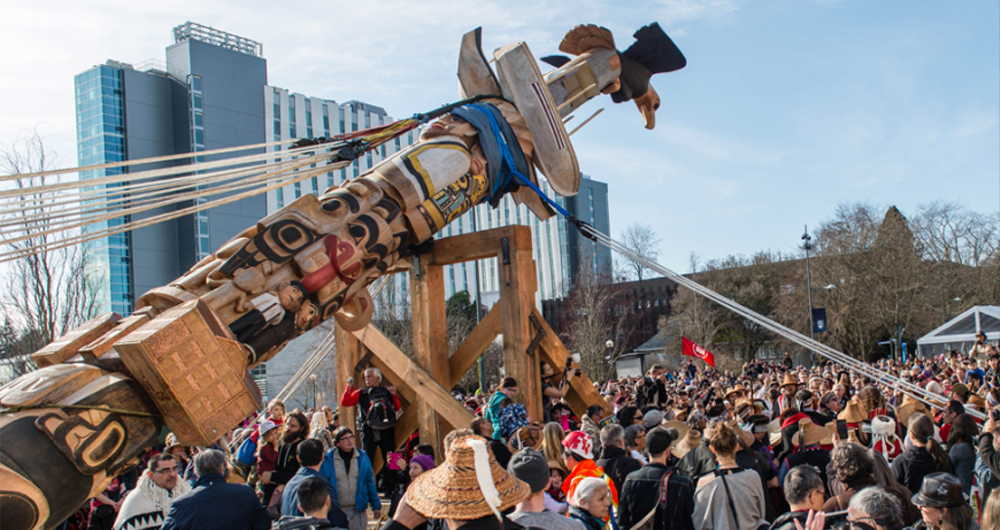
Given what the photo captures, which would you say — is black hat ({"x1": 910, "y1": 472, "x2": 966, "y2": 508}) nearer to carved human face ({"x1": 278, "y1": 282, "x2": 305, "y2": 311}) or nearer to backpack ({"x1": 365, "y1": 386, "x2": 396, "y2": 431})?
carved human face ({"x1": 278, "y1": 282, "x2": 305, "y2": 311})

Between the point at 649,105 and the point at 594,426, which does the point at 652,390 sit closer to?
the point at 594,426

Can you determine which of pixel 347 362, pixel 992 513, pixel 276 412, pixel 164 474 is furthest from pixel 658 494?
pixel 347 362

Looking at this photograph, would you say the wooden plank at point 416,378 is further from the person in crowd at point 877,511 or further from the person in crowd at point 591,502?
the person in crowd at point 877,511

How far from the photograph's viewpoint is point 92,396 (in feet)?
13.1

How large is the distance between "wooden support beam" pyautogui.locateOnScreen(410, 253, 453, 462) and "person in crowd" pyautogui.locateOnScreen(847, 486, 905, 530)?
16.8ft

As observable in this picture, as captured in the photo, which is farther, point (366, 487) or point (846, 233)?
point (846, 233)

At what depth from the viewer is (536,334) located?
7832 millimetres

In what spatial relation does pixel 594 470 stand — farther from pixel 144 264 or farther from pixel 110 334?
pixel 144 264

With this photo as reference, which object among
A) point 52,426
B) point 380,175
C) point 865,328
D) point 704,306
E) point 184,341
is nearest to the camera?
point 52,426

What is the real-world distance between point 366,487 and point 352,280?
5.53 ft

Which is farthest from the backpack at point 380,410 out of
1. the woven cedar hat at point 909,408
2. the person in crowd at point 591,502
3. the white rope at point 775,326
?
the woven cedar hat at point 909,408

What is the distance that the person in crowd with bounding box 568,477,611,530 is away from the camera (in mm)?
3805

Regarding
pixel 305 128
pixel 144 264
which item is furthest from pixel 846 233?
pixel 144 264

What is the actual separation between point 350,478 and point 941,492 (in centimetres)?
412
